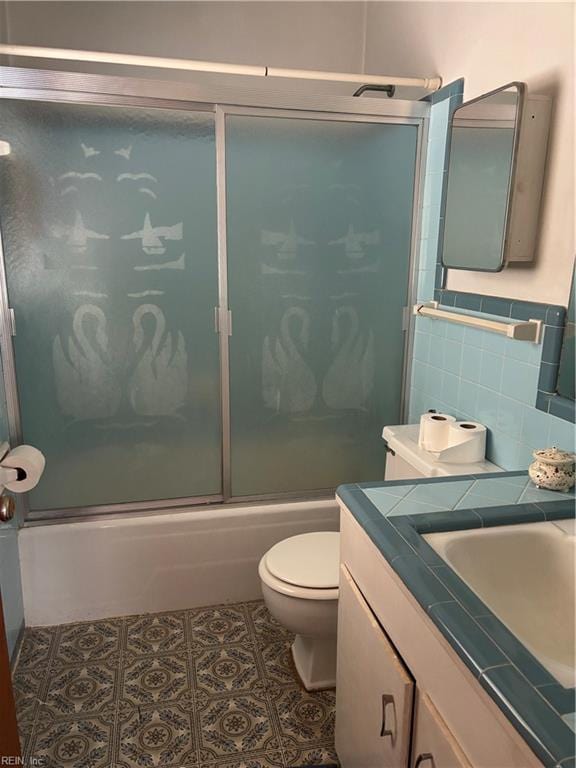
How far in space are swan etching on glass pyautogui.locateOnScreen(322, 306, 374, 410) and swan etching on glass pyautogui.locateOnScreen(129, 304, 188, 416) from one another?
2.04 feet

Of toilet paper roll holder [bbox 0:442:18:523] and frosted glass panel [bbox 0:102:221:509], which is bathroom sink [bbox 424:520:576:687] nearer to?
toilet paper roll holder [bbox 0:442:18:523]

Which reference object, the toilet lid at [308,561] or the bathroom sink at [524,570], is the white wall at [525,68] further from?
the toilet lid at [308,561]

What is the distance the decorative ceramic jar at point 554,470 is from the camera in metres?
1.44

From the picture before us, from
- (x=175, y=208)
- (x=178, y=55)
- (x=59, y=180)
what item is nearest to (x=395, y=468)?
(x=175, y=208)

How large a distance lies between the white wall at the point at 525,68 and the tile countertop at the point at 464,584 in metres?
0.58

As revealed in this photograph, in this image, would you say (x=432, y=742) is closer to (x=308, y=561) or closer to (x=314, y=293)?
(x=308, y=561)

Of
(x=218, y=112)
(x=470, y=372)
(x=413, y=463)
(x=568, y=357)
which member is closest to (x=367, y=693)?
(x=413, y=463)

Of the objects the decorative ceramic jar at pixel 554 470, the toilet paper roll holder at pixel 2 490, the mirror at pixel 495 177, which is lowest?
the toilet paper roll holder at pixel 2 490

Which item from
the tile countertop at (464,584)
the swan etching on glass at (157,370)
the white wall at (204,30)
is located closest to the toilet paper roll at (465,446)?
the tile countertop at (464,584)

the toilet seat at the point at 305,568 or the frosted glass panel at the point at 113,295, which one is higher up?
the frosted glass panel at the point at 113,295

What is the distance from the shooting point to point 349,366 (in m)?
2.51

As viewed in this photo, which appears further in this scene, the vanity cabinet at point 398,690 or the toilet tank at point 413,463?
the toilet tank at point 413,463

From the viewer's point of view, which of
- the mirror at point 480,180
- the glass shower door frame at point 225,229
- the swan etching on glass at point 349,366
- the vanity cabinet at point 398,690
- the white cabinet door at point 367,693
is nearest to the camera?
the vanity cabinet at point 398,690

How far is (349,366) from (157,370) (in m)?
0.81
